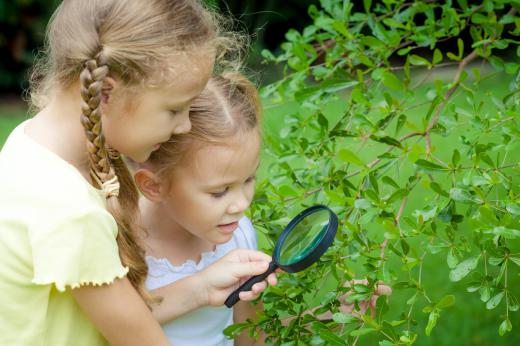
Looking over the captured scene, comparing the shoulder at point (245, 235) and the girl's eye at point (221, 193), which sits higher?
the girl's eye at point (221, 193)

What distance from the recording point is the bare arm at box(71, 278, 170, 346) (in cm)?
180

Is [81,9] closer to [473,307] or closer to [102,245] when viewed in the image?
[102,245]

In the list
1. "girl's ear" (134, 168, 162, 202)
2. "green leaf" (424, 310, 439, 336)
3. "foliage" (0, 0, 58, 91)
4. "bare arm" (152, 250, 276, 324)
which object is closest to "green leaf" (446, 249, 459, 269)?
"green leaf" (424, 310, 439, 336)

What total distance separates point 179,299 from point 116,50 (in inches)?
27.4

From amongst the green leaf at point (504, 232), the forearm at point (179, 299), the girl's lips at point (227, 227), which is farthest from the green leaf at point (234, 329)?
the green leaf at point (504, 232)

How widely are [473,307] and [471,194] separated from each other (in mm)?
2174

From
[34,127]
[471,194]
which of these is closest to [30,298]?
[34,127]

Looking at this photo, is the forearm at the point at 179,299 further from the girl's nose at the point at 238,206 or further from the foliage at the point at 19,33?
the foliage at the point at 19,33

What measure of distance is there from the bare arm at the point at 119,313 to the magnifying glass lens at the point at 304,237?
36cm

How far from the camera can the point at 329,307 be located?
6.91ft

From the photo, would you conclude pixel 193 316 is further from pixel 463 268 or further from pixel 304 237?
pixel 463 268

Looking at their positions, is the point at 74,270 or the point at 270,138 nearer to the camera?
the point at 74,270

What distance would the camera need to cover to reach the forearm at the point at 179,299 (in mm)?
2133

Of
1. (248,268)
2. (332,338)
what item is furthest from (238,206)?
(332,338)
